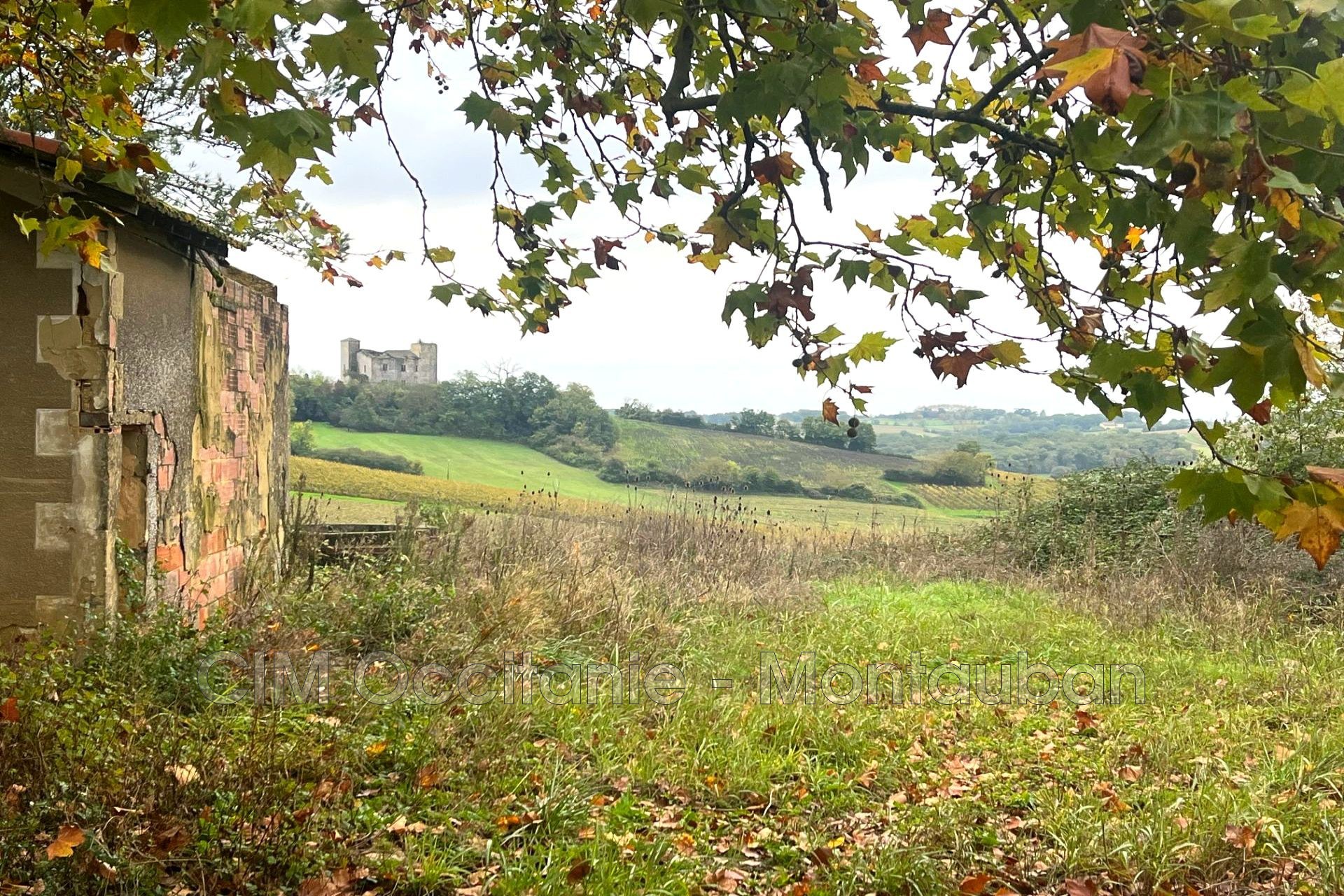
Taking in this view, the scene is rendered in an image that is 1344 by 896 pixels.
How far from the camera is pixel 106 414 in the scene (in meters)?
4.80

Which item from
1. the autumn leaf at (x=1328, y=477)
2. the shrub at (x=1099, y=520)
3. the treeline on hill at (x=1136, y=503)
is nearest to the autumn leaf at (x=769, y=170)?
the autumn leaf at (x=1328, y=477)

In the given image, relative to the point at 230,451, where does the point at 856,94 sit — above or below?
above

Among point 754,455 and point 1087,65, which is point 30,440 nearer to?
point 1087,65

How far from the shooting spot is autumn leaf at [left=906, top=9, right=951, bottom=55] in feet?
9.09

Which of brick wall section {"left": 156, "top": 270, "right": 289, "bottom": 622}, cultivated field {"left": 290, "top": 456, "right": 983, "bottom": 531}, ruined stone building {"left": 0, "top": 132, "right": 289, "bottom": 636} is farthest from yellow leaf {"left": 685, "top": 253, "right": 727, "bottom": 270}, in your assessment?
cultivated field {"left": 290, "top": 456, "right": 983, "bottom": 531}

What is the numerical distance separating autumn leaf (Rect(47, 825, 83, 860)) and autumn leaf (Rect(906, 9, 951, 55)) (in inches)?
141

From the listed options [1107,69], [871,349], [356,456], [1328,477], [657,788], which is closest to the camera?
[1107,69]

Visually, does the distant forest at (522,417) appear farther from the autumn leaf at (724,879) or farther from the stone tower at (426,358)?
the autumn leaf at (724,879)

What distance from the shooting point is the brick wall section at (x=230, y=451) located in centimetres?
577

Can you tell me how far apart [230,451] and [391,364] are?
20091 mm

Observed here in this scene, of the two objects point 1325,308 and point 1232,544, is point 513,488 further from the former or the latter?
point 1325,308

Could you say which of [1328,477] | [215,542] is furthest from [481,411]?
[1328,477]

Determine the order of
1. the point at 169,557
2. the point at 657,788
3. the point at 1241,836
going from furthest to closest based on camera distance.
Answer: the point at 169,557, the point at 657,788, the point at 1241,836

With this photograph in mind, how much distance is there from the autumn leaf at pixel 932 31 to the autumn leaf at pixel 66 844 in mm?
3569
